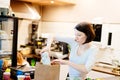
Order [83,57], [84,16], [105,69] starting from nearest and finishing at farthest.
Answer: [83,57] → [105,69] → [84,16]

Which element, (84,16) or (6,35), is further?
(84,16)

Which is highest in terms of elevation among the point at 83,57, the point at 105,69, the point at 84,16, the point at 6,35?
the point at 84,16

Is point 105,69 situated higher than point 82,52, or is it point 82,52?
point 82,52

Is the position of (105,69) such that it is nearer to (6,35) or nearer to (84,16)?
(84,16)

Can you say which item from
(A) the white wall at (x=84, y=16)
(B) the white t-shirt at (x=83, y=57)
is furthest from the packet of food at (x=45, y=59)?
(A) the white wall at (x=84, y=16)

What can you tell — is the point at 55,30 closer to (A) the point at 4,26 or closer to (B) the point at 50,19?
(B) the point at 50,19

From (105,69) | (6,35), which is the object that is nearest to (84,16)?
(105,69)

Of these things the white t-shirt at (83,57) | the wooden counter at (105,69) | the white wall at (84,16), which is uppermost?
the white wall at (84,16)

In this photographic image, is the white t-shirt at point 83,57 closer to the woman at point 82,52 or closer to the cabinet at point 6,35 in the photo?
the woman at point 82,52

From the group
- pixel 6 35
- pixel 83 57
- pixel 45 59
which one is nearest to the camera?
pixel 45 59

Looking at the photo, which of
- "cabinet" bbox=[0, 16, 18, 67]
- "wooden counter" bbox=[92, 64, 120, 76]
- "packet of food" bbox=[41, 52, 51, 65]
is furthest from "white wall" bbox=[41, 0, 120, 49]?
"packet of food" bbox=[41, 52, 51, 65]

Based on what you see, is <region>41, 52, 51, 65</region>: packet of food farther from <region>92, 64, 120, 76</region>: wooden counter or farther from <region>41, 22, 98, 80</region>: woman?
<region>92, 64, 120, 76</region>: wooden counter

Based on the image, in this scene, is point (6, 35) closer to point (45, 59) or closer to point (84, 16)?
point (45, 59)

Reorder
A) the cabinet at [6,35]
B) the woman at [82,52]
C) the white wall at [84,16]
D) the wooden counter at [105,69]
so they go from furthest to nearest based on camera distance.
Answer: the white wall at [84,16], the wooden counter at [105,69], the cabinet at [6,35], the woman at [82,52]
